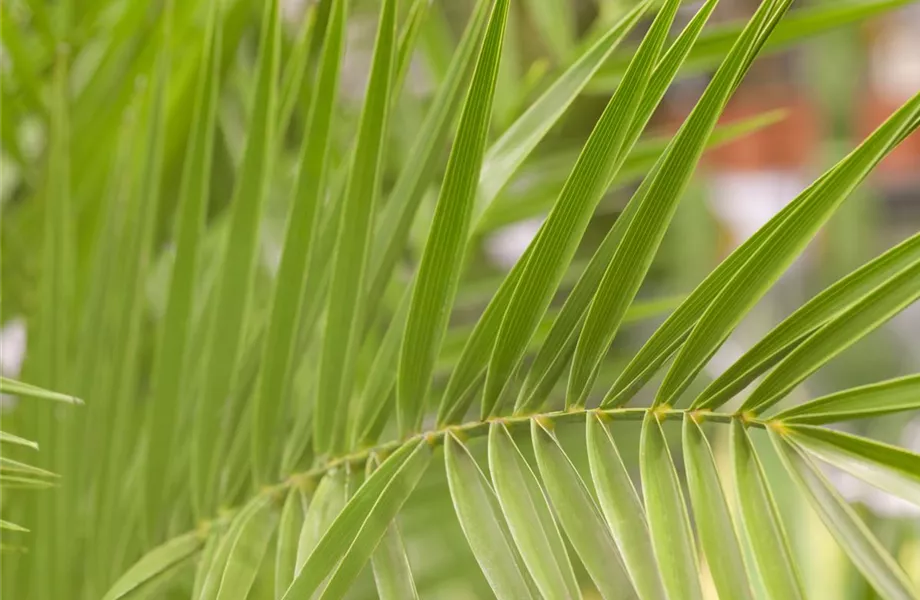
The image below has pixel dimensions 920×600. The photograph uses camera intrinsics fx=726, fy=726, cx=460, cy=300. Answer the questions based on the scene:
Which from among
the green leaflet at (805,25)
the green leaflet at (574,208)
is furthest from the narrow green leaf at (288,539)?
the green leaflet at (805,25)

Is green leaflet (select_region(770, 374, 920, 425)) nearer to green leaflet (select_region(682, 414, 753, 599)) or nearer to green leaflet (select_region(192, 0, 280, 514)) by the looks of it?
green leaflet (select_region(682, 414, 753, 599))

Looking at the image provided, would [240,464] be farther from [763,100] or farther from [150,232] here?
[763,100]

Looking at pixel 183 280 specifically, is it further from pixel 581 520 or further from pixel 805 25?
pixel 805 25

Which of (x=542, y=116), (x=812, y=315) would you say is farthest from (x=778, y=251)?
(x=542, y=116)

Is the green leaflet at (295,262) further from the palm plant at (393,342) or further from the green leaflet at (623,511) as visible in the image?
the green leaflet at (623,511)

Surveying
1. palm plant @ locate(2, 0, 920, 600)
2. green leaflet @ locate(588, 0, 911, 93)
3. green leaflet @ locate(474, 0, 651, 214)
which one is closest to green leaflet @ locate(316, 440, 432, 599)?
palm plant @ locate(2, 0, 920, 600)

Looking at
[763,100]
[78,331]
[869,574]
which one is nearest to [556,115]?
[869,574]
